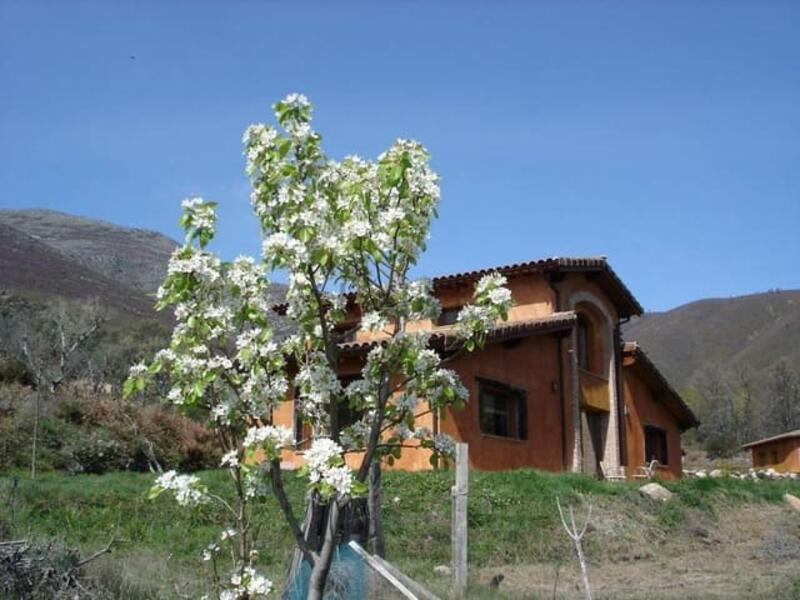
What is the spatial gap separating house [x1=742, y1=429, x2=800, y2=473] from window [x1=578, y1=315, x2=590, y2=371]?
17.8m

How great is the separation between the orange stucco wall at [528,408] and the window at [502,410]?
182mm

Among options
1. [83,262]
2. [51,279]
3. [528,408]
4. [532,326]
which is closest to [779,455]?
[528,408]

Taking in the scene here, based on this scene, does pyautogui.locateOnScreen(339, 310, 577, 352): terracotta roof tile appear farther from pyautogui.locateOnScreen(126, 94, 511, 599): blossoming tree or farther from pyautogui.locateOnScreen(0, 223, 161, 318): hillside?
pyautogui.locateOnScreen(0, 223, 161, 318): hillside

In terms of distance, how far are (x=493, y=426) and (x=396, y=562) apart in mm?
8376

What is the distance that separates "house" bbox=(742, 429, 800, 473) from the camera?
38.8 meters

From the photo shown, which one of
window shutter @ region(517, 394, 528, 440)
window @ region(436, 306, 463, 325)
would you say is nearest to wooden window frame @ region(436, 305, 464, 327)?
window @ region(436, 306, 463, 325)

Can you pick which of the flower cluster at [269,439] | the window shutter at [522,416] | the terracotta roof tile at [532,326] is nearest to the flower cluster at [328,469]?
the flower cluster at [269,439]

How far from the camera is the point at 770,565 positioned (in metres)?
13.2

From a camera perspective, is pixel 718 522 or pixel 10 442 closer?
pixel 718 522

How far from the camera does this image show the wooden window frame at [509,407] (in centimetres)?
1972

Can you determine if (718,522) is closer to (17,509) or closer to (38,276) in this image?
Answer: (17,509)

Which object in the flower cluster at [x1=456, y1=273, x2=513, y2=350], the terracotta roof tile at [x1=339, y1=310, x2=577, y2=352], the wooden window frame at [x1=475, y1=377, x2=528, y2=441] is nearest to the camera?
the flower cluster at [x1=456, y1=273, x2=513, y2=350]

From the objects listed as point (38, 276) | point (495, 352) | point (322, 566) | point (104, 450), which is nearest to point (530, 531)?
point (495, 352)

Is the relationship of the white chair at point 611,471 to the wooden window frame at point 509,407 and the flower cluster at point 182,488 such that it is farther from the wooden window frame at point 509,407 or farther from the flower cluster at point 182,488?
the flower cluster at point 182,488
